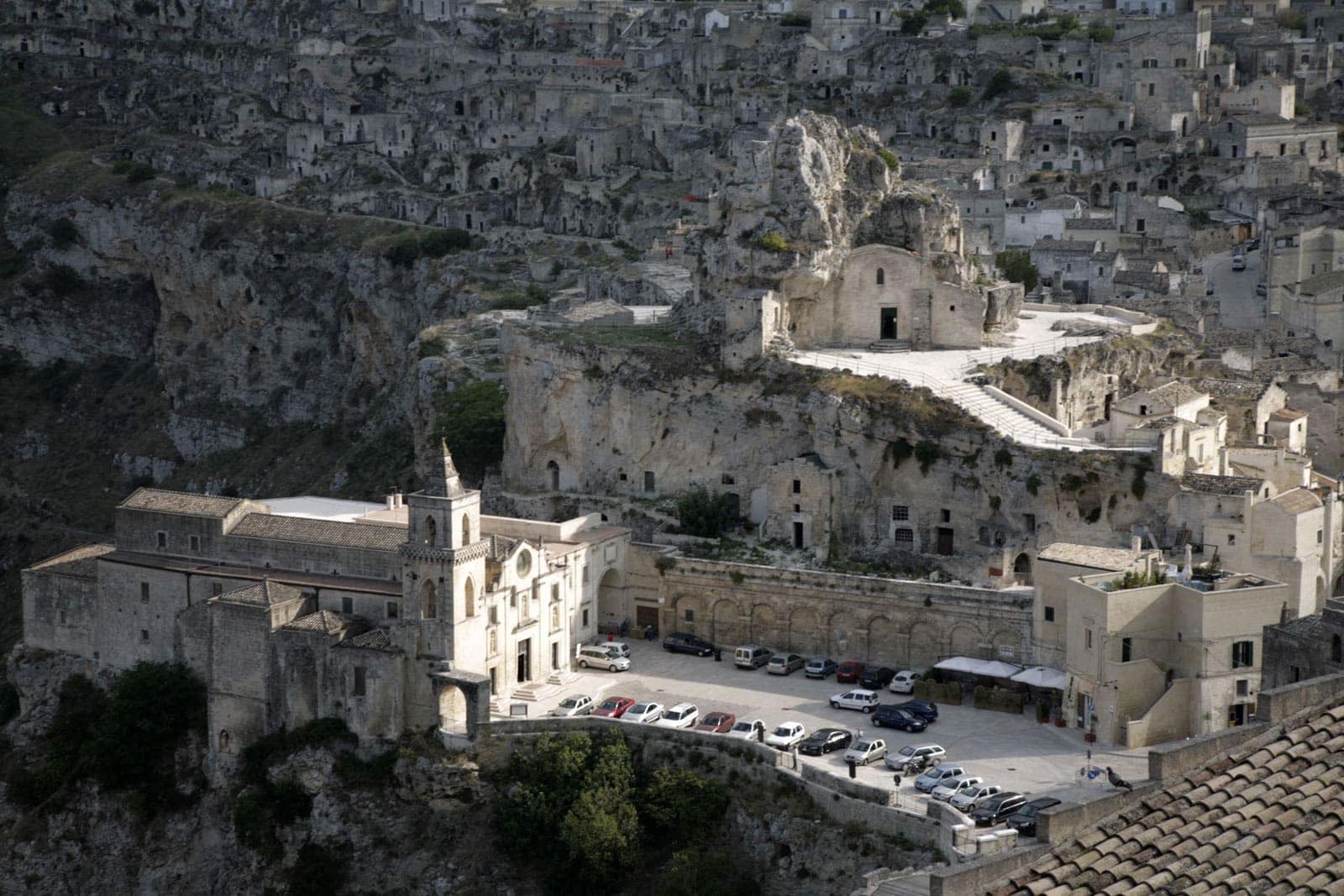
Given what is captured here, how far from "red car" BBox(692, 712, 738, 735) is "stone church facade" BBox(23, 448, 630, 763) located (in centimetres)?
574

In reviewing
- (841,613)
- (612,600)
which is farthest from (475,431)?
(841,613)

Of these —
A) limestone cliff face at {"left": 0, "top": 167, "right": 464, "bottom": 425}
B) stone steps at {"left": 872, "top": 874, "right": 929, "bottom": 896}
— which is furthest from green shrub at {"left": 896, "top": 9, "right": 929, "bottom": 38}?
stone steps at {"left": 872, "top": 874, "right": 929, "bottom": 896}

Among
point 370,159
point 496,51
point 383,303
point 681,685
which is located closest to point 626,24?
point 496,51

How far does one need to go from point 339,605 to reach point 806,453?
15.2 metres

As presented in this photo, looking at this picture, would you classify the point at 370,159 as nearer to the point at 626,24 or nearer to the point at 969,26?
the point at 626,24

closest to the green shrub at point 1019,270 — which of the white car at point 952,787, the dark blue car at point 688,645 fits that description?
the dark blue car at point 688,645

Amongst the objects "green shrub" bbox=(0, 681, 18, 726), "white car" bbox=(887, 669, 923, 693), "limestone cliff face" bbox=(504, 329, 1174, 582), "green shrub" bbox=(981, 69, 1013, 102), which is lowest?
"green shrub" bbox=(0, 681, 18, 726)

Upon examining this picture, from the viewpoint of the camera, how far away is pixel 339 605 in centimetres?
6412

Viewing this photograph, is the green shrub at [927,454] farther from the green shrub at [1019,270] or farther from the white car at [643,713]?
the green shrub at [1019,270]

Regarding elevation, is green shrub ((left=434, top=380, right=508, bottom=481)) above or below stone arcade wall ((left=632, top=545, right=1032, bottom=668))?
above

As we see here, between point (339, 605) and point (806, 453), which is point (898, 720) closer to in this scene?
point (806, 453)

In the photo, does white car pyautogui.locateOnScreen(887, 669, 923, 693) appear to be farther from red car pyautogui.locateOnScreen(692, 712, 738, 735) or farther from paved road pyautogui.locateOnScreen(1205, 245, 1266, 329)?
paved road pyautogui.locateOnScreen(1205, 245, 1266, 329)

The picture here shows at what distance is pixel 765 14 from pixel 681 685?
79.2 m

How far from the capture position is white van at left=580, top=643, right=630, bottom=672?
209 feet
